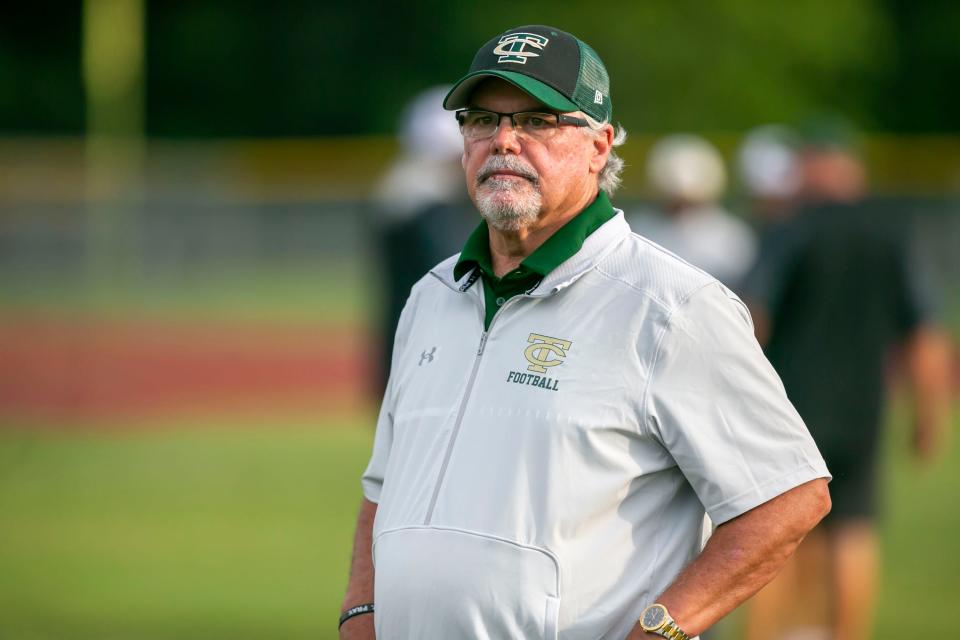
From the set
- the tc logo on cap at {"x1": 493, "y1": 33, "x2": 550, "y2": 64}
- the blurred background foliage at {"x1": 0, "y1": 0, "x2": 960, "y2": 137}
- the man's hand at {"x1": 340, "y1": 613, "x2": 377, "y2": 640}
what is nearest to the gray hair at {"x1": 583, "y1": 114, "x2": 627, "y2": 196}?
the tc logo on cap at {"x1": 493, "y1": 33, "x2": 550, "y2": 64}

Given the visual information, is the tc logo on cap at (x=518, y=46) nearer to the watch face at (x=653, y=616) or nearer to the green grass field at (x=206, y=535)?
the watch face at (x=653, y=616)

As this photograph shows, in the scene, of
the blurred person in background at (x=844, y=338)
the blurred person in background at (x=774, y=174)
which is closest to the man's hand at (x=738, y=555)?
the blurred person in background at (x=844, y=338)

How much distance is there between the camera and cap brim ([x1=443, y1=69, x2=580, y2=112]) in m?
3.04

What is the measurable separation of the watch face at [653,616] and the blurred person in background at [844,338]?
3893mm

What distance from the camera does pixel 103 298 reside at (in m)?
24.0

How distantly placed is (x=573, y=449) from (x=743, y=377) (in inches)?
14.5

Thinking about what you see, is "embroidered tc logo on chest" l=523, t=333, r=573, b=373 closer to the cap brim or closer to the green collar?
the green collar

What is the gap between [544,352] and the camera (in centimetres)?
300

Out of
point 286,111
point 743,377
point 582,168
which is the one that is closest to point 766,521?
point 743,377

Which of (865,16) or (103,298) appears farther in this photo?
(865,16)

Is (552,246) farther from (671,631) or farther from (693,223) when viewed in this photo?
(693,223)

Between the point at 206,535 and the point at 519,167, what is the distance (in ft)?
22.6

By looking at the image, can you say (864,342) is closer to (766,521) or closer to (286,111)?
(766,521)

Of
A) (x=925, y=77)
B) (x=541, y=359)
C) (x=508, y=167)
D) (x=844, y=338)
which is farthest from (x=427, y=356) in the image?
(x=925, y=77)
